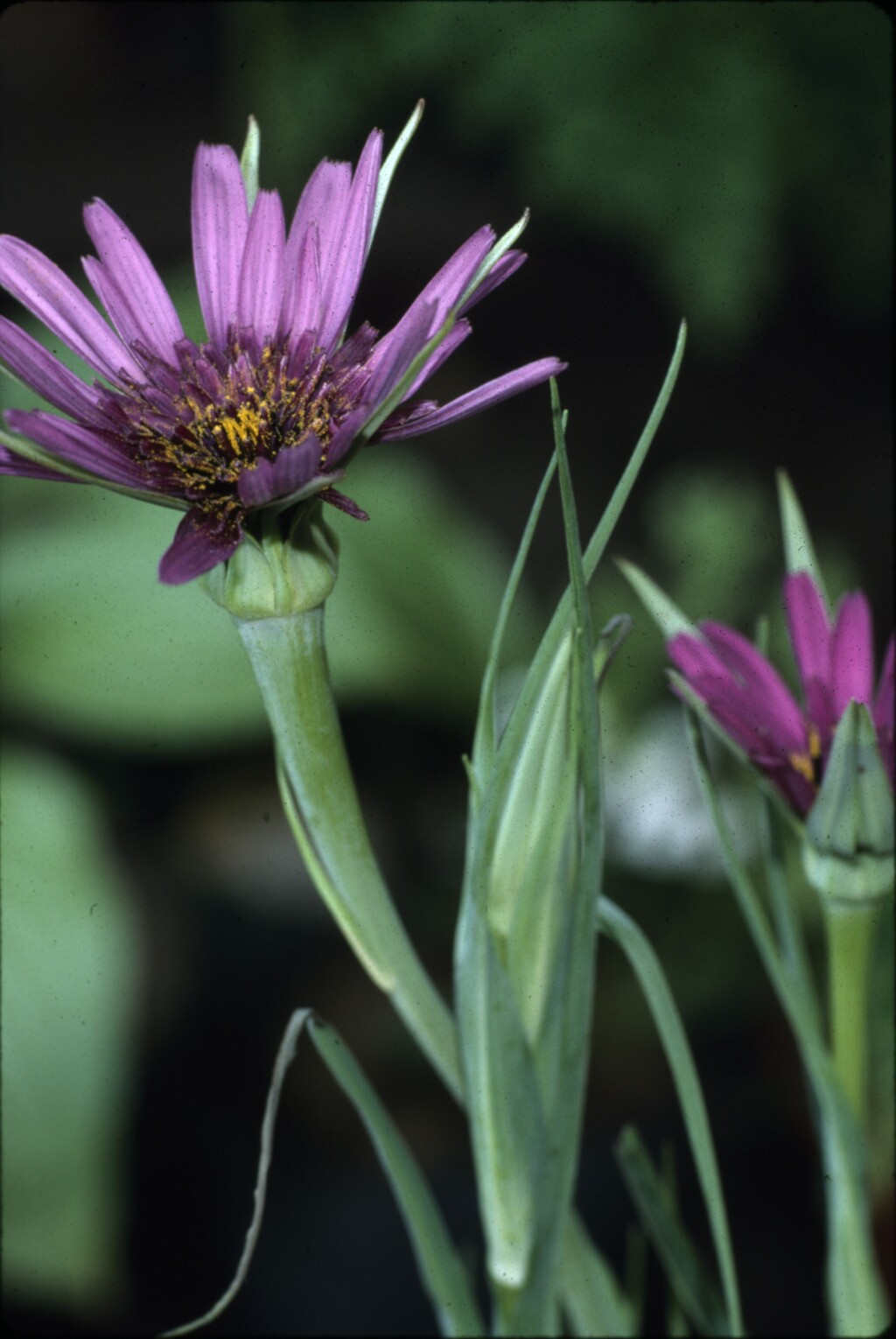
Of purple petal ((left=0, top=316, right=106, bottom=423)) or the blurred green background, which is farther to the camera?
the blurred green background

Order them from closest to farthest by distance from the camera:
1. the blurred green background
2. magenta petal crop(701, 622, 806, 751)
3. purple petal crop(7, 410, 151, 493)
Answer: purple petal crop(7, 410, 151, 493)
magenta petal crop(701, 622, 806, 751)
the blurred green background

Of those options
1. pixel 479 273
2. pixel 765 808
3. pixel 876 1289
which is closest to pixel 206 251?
pixel 479 273

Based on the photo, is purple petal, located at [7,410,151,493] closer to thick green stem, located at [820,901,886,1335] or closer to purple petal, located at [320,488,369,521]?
purple petal, located at [320,488,369,521]

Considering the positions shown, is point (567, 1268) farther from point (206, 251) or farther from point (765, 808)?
point (206, 251)

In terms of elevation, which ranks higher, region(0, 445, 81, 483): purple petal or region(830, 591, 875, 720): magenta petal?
region(0, 445, 81, 483): purple petal

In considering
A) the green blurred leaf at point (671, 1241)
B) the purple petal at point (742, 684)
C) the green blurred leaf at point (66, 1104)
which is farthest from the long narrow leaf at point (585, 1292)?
the green blurred leaf at point (66, 1104)

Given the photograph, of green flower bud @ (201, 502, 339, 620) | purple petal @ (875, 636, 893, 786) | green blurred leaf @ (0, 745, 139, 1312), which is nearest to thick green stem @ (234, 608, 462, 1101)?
green flower bud @ (201, 502, 339, 620)

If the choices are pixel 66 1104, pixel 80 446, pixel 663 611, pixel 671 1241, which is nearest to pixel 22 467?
pixel 80 446

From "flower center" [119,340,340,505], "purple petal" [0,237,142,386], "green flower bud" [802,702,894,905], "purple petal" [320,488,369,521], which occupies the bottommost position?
"green flower bud" [802,702,894,905]
